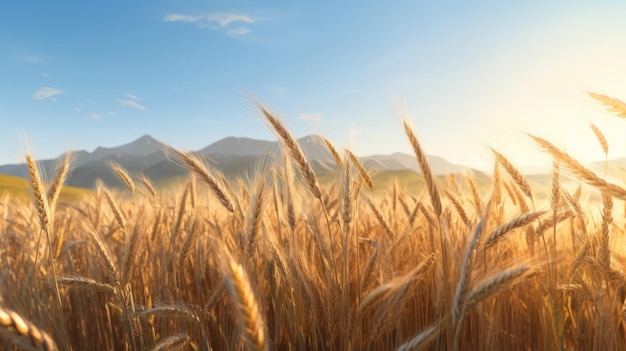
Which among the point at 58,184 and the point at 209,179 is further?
the point at 58,184

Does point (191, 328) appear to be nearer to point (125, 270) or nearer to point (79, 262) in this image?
point (125, 270)

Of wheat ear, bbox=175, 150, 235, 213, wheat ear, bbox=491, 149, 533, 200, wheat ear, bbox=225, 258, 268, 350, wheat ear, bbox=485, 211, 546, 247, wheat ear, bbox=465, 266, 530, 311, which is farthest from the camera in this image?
wheat ear, bbox=491, 149, 533, 200

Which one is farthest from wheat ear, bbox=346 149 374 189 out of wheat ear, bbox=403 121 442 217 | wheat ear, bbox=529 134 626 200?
wheat ear, bbox=529 134 626 200

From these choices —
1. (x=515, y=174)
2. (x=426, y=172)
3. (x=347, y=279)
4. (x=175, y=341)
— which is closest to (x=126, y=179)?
(x=175, y=341)

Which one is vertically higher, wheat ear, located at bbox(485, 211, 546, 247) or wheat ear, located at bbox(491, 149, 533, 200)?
wheat ear, located at bbox(491, 149, 533, 200)

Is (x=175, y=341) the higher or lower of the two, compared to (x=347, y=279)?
lower

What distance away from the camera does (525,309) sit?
241 centimetres

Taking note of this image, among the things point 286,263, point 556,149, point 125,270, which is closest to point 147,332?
point 125,270

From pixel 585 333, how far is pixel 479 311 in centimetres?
61

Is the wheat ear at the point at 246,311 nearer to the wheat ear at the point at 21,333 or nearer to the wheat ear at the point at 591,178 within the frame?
the wheat ear at the point at 21,333

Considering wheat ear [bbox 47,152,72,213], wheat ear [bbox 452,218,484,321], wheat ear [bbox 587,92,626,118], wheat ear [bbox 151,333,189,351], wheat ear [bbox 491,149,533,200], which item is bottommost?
wheat ear [bbox 151,333,189,351]

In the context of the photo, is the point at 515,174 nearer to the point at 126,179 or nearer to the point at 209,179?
the point at 209,179

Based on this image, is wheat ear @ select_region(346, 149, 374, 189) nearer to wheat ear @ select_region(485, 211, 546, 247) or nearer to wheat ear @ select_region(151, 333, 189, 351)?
wheat ear @ select_region(485, 211, 546, 247)

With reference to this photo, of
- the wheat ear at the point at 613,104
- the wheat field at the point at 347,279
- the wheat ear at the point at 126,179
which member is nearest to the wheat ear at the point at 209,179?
the wheat field at the point at 347,279
